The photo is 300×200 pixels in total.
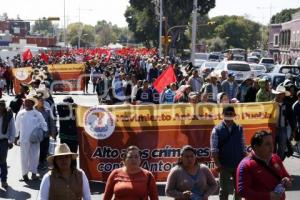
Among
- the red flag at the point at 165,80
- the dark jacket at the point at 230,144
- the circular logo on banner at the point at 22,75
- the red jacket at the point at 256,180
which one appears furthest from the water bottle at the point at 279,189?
the circular logo on banner at the point at 22,75

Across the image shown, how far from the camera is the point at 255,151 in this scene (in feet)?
18.2

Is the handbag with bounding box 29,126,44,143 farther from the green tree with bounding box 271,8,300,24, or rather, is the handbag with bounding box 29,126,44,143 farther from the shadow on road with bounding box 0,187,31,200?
the green tree with bounding box 271,8,300,24

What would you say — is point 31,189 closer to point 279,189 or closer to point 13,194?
point 13,194

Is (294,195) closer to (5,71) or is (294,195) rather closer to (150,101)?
(150,101)

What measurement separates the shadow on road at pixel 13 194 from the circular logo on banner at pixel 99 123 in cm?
141

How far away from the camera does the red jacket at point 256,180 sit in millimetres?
5473

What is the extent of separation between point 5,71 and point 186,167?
2498 cm

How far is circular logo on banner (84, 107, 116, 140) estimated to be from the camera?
1024 cm

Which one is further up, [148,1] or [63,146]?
[148,1]

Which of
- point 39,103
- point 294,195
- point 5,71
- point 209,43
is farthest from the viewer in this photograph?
point 209,43

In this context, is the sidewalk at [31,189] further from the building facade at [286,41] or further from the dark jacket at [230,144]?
the building facade at [286,41]

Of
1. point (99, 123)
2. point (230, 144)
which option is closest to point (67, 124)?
point (99, 123)

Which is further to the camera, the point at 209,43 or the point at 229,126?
the point at 209,43

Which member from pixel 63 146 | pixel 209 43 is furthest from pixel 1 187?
pixel 209 43
